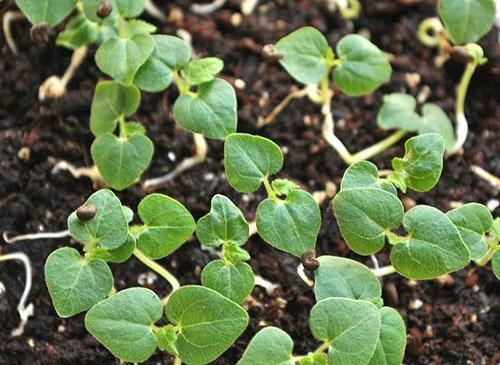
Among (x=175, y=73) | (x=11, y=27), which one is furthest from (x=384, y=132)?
(x=11, y=27)

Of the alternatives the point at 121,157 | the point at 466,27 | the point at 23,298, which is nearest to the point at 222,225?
the point at 121,157

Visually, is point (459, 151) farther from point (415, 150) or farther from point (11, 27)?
point (11, 27)

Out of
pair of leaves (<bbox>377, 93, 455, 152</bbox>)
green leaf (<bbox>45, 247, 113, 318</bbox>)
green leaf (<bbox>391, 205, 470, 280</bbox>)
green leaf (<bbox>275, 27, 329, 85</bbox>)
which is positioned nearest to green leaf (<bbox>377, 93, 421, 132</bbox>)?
pair of leaves (<bbox>377, 93, 455, 152</bbox>)

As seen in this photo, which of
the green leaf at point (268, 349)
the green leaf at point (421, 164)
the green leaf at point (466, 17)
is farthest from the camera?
the green leaf at point (466, 17)

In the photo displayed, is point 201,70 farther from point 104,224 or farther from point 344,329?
point 344,329

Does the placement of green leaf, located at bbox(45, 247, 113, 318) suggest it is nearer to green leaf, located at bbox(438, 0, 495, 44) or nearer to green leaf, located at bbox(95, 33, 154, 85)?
green leaf, located at bbox(95, 33, 154, 85)

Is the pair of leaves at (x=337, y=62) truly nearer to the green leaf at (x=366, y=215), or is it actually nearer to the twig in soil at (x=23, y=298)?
the green leaf at (x=366, y=215)

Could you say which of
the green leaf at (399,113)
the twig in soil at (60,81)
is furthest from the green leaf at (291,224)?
the twig in soil at (60,81)
